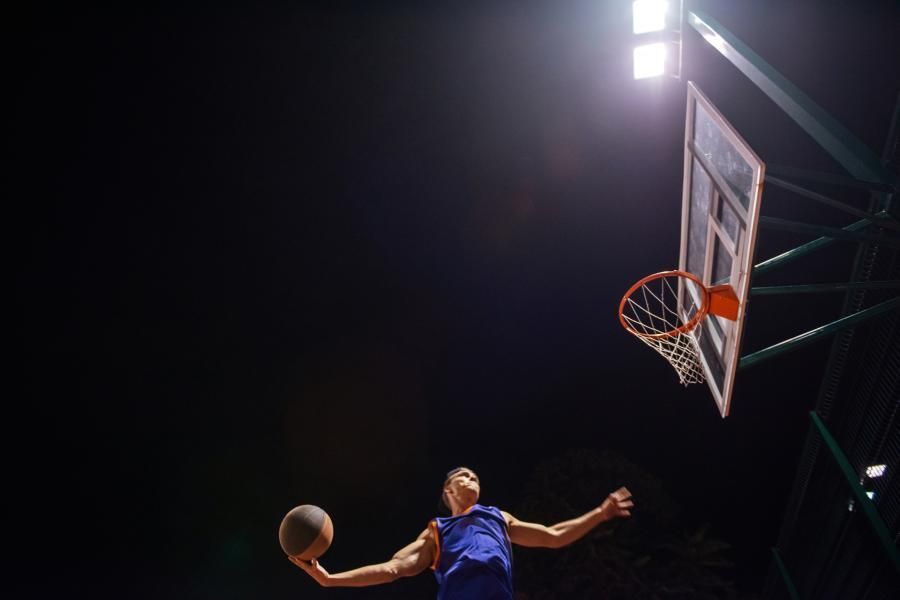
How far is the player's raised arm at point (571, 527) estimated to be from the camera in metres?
3.33

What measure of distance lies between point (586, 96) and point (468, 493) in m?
4.84

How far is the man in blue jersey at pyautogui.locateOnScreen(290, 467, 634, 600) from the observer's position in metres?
3.00

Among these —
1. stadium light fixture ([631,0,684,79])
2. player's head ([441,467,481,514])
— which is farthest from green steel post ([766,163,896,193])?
player's head ([441,467,481,514])

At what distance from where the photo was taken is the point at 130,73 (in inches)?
257

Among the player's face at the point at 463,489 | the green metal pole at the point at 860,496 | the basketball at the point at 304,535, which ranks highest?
the basketball at the point at 304,535

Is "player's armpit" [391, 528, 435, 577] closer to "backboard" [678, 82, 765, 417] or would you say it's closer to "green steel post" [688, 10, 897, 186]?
"backboard" [678, 82, 765, 417]

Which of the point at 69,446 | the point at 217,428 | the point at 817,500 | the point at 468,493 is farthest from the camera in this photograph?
the point at 217,428

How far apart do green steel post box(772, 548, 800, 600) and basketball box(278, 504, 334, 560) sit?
5042mm

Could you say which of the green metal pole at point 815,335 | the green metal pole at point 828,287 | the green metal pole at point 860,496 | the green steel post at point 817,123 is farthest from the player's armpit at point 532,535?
the green steel post at point 817,123

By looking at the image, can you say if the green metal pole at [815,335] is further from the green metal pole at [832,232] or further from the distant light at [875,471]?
the distant light at [875,471]

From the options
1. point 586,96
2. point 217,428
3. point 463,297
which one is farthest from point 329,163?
point 217,428

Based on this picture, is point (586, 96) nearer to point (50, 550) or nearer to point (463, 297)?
point (463, 297)

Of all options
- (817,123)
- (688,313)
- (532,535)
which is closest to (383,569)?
(532,535)

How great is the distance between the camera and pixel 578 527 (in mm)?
3400
